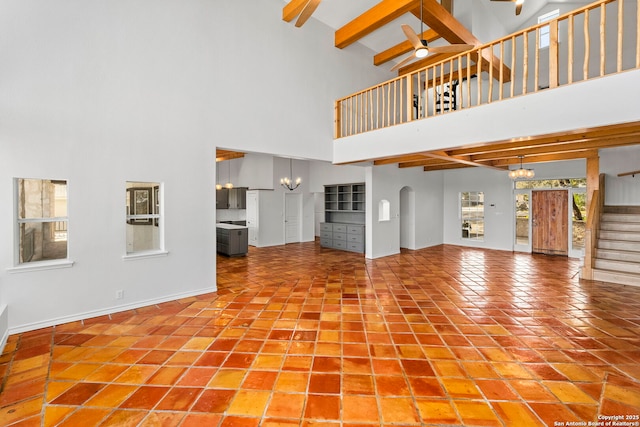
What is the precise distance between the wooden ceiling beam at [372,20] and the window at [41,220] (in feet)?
18.9

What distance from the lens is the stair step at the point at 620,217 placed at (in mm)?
5827

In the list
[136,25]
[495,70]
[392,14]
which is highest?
[392,14]

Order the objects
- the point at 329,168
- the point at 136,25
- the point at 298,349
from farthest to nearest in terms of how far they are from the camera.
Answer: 1. the point at 329,168
2. the point at 136,25
3. the point at 298,349

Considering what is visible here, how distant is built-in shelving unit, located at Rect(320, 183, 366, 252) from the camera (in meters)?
8.45

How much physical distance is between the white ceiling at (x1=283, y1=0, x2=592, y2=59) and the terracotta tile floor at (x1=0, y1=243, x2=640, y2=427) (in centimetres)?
557

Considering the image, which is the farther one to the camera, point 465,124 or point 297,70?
point 297,70

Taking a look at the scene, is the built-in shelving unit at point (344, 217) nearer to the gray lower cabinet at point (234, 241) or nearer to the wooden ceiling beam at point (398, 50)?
the gray lower cabinet at point (234, 241)

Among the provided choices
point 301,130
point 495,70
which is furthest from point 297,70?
point 495,70

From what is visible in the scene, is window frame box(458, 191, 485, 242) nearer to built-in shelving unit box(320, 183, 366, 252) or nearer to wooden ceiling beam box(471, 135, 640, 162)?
built-in shelving unit box(320, 183, 366, 252)

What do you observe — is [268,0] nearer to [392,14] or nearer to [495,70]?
[392,14]

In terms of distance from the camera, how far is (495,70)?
21.0ft

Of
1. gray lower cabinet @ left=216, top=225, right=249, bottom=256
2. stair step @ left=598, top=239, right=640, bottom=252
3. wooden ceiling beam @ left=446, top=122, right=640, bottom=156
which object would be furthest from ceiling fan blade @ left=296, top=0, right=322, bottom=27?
stair step @ left=598, top=239, right=640, bottom=252

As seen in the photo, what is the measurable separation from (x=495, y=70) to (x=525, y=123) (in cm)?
375

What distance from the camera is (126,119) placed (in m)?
3.79
